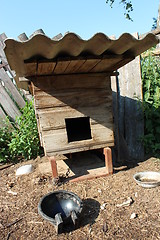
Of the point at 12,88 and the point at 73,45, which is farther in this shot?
the point at 12,88

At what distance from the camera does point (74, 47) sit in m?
1.53

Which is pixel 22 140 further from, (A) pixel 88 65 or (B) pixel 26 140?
(A) pixel 88 65

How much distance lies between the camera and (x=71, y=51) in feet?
5.26

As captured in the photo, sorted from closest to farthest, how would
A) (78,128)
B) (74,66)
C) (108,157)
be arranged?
1. (74,66)
2. (108,157)
3. (78,128)

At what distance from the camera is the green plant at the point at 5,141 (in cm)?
319

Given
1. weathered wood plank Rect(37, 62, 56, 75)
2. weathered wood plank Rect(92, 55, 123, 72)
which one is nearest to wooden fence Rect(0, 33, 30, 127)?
weathered wood plank Rect(37, 62, 56, 75)

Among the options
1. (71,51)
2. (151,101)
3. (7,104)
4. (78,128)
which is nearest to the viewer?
(71,51)

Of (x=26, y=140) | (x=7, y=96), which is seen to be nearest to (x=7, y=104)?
(x=7, y=96)

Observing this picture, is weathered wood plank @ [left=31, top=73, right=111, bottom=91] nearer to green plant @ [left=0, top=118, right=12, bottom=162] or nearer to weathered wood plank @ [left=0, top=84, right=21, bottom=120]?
green plant @ [left=0, top=118, right=12, bottom=162]

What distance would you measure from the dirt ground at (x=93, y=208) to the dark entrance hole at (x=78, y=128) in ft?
2.28

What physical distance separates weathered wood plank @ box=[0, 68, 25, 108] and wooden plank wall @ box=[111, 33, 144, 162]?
1869 millimetres

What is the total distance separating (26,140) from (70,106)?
4.42ft

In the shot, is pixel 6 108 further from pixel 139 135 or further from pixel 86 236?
pixel 86 236

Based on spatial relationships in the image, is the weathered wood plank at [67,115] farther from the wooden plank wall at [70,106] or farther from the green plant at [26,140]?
the green plant at [26,140]
